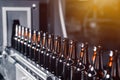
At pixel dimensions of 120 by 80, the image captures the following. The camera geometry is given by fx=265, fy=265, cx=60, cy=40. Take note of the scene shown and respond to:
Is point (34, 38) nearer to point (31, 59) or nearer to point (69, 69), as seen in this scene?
point (31, 59)

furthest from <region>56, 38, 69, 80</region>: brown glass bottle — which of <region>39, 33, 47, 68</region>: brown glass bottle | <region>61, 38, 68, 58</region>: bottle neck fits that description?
<region>39, 33, 47, 68</region>: brown glass bottle

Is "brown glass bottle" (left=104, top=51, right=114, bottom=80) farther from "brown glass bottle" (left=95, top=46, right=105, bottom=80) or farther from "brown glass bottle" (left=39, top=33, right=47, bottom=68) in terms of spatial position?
"brown glass bottle" (left=39, top=33, right=47, bottom=68)

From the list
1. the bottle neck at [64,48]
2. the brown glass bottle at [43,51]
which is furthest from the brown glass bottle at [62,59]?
the brown glass bottle at [43,51]

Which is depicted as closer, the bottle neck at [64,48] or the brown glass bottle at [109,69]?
the brown glass bottle at [109,69]

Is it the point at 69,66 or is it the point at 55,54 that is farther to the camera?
the point at 55,54

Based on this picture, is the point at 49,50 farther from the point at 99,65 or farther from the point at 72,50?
the point at 99,65

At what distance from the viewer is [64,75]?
0.98 m

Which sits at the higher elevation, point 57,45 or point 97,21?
point 97,21

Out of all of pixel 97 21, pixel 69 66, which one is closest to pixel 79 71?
pixel 69 66

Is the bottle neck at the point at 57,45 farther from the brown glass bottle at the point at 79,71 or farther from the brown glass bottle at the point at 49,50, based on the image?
the brown glass bottle at the point at 79,71

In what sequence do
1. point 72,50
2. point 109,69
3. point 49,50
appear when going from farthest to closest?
point 49,50
point 72,50
point 109,69

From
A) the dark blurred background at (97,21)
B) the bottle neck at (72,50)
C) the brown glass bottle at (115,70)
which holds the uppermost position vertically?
the dark blurred background at (97,21)

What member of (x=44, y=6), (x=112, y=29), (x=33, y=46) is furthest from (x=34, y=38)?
(x=44, y=6)

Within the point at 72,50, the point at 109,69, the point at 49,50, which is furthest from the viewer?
the point at 49,50
